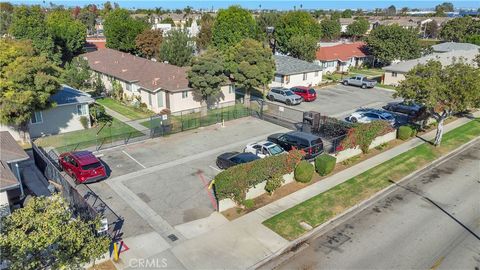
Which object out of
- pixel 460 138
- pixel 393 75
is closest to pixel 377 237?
pixel 460 138

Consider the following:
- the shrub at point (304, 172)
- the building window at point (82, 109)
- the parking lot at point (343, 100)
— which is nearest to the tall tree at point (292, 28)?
the parking lot at point (343, 100)

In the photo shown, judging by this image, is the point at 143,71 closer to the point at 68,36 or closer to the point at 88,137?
the point at 88,137

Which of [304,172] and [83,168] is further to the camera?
[304,172]

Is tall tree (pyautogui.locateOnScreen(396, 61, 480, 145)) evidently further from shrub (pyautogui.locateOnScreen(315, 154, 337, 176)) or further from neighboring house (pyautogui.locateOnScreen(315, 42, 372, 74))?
neighboring house (pyautogui.locateOnScreen(315, 42, 372, 74))

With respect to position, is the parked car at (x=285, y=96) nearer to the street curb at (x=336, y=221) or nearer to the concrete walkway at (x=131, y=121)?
the concrete walkway at (x=131, y=121)

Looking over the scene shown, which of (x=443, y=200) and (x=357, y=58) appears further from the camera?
(x=357, y=58)

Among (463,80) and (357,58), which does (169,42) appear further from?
(463,80)

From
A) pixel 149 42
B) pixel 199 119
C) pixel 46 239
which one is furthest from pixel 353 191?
pixel 149 42
